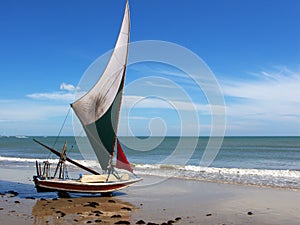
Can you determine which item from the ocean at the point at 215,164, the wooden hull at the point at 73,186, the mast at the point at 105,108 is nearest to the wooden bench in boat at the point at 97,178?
the wooden hull at the point at 73,186

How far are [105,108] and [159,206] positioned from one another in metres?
5.30

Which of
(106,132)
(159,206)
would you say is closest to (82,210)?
(159,206)

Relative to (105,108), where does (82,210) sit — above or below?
below

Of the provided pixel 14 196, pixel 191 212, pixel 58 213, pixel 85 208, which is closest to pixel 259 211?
pixel 191 212

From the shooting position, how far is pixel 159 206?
1378 centimetres

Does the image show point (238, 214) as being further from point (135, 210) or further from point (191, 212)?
point (135, 210)

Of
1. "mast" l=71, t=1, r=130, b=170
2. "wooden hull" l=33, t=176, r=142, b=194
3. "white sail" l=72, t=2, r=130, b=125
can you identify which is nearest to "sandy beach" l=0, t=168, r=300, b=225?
"wooden hull" l=33, t=176, r=142, b=194

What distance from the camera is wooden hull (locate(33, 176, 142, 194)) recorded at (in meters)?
14.9

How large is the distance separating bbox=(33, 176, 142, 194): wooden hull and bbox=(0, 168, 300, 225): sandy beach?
1.37ft

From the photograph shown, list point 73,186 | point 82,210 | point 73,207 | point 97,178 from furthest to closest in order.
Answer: point 97,178, point 73,186, point 73,207, point 82,210

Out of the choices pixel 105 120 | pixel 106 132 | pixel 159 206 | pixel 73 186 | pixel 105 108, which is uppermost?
pixel 105 108

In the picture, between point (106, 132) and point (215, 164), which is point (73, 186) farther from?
point (215, 164)

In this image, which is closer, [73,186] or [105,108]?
[73,186]

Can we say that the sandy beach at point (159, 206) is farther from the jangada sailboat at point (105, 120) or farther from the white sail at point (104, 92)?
the white sail at point (104, 92)
